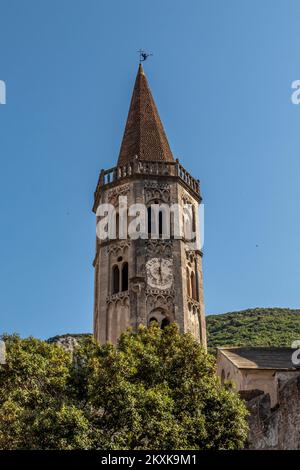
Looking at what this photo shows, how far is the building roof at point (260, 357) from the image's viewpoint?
30.1 metres

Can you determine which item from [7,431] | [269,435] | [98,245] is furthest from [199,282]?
[7,431]

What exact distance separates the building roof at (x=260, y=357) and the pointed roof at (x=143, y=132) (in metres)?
12.6

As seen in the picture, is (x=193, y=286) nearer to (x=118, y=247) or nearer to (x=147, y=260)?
(x=147, y=260)

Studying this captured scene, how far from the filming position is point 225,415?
68.8ft

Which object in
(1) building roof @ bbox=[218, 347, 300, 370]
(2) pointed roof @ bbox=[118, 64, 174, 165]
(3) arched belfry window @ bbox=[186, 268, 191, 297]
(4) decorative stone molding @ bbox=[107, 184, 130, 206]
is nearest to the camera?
(1) building roof @ bbox=[218, 347, 300, 370]

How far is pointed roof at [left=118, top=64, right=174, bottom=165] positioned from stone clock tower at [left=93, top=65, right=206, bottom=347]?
7cm

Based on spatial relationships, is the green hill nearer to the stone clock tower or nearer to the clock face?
the stone clock tower

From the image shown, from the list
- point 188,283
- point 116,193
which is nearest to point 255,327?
point 188,283

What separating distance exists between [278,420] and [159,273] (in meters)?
12.6

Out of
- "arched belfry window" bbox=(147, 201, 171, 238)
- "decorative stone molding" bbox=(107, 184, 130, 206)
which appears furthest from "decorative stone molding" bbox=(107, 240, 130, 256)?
"decorative stone molding" bbox=(107, 184, 130, 206)

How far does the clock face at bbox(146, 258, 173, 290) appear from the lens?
35094 millimetres

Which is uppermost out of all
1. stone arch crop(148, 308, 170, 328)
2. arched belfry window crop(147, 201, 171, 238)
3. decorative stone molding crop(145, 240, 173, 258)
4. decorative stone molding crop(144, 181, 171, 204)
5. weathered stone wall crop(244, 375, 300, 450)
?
decorative stone molding crop(144, 181, 171, 204)

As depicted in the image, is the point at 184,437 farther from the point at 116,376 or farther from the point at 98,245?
the point at 98,245
